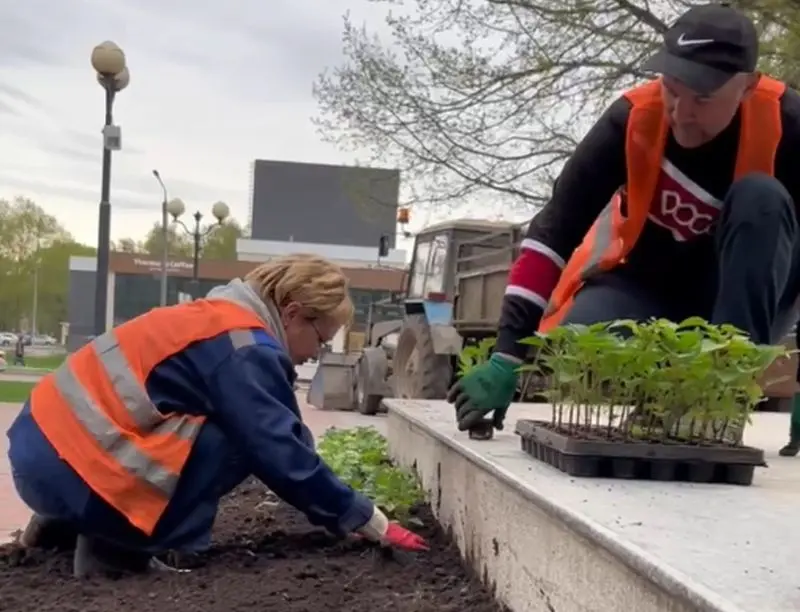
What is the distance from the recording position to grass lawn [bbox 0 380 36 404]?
16.0 m

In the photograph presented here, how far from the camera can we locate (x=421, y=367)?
11.6 m

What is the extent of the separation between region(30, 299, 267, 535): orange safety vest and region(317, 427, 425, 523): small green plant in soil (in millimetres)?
833

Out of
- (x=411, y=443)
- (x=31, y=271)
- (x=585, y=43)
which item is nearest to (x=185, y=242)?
(x=31, y=271)

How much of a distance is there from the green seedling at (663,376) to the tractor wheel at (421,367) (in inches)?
344

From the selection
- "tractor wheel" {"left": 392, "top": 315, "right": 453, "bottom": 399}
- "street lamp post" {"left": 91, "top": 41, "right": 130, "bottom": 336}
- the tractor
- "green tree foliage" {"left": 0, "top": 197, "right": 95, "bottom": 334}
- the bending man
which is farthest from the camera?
"green tree foliage" {"left": 0, "top": 197, "right": 95, "bottom": 334}

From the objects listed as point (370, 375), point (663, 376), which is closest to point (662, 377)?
point (663, 376)

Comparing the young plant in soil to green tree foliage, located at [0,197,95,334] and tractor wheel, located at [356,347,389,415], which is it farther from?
green tree foliage, located at [0,197,95,334]

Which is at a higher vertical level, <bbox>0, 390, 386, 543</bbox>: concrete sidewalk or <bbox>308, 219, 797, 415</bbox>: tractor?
<bbox>308, 219, 797, 415</bbox>: tractor

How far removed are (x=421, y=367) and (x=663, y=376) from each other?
30.3 feet

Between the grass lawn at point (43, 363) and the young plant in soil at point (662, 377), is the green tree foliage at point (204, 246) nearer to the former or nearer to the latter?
the grass lawn at point (43, 363)

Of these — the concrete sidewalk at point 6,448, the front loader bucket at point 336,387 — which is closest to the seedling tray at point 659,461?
the concrete sidewalk at point 6,448

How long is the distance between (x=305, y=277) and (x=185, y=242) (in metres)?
69.4

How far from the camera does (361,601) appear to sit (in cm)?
249

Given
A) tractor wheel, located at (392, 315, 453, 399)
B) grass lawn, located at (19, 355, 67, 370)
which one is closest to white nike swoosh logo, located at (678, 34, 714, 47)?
tractor wheel, located at (392, 315, 453, 399)
